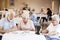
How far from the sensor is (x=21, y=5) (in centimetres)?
146

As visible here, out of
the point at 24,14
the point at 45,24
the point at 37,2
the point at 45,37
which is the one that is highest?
the point at 37,2

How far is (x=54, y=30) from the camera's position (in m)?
1.48

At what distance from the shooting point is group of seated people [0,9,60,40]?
145 centimetres

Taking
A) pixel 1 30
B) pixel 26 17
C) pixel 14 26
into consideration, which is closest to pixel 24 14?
pixel 26 17

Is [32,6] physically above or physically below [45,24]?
above

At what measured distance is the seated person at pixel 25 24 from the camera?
1.46m

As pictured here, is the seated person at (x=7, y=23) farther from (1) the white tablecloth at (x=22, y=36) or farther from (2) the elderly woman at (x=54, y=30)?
(2) the elderly woman at (x=54, y=30)

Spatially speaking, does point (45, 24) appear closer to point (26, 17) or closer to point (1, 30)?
point (26, 17)

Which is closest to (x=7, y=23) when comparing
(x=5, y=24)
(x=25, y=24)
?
(x=5, y=24)

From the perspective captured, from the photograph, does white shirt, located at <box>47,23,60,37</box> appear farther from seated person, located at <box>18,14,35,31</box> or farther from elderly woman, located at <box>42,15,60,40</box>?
seated person, located at <box>18,14,35,31</box>

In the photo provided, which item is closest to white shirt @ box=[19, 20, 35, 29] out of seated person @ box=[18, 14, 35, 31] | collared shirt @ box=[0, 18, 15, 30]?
seated person @ box=[18, 14, 35, 31]

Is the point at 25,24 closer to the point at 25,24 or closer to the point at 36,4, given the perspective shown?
the point at 25,24

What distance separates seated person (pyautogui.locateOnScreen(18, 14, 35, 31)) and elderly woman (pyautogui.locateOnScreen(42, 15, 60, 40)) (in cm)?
14

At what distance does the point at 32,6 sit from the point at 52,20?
0.23m
